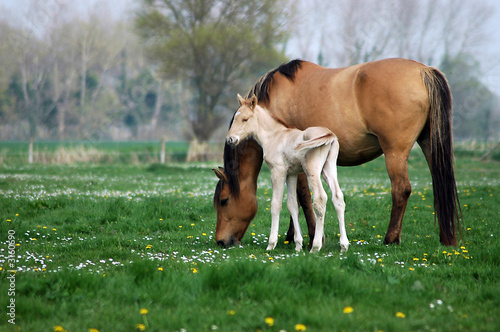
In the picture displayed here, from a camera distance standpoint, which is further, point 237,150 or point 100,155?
point 100,155

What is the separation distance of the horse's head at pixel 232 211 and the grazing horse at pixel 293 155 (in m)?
0.57

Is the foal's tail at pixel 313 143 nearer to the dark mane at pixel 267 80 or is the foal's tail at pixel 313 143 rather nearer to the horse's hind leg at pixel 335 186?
the horse's hind leg at pixel 335 186

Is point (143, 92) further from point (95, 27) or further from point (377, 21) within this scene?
point (377, 21)

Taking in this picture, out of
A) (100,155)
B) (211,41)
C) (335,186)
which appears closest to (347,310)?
(335,186)

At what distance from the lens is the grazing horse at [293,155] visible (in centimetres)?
562

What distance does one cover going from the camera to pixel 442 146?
231 inches

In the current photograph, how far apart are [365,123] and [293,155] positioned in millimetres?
1170

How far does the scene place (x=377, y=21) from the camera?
40.9m

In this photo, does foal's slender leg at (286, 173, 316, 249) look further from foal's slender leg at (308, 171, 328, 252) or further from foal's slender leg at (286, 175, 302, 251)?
foal's slender leg at (308, 171, 328, 252)

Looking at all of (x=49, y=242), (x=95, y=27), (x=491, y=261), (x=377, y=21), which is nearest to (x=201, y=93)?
(x=377, y=21)

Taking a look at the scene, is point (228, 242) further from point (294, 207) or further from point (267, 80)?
point (267, 80)

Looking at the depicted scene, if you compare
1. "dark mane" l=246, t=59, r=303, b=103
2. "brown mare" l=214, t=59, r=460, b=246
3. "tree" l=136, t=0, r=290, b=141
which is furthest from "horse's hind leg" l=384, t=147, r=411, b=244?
"tree" l=136, t=0, r=290, b=141

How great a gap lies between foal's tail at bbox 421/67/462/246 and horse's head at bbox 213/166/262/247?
253 cm

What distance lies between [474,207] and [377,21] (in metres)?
35.1
